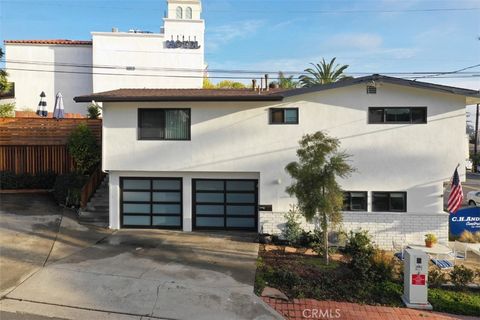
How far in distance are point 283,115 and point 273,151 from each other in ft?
4.49

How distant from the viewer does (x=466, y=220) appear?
15.1 metres

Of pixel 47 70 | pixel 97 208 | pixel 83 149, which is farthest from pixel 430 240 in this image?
pixel 47 70

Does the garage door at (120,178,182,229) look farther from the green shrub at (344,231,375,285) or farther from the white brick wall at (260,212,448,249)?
the green shrub at (344,231,375,285)

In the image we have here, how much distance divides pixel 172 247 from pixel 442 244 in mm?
9181

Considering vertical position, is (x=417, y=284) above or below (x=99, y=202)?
below

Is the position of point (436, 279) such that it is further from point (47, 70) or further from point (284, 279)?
point (47, 70)

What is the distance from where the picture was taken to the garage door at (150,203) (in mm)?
15430

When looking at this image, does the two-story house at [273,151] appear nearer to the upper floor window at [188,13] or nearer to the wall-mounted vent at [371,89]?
the wall-mounted vent at [371,89]

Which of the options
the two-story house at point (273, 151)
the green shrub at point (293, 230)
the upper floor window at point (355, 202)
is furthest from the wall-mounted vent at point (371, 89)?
the green shrub at point (293, 230)

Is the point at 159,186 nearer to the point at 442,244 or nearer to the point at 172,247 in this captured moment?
the point at 172,247

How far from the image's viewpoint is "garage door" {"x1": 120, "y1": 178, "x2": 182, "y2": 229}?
50.6 feet

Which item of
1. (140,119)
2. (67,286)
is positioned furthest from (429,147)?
(67,286)

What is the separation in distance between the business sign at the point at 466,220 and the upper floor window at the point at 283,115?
7.14m

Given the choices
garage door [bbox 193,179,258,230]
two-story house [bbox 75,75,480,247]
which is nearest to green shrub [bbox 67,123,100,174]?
two-story house [bbox 75,75,480,247]
